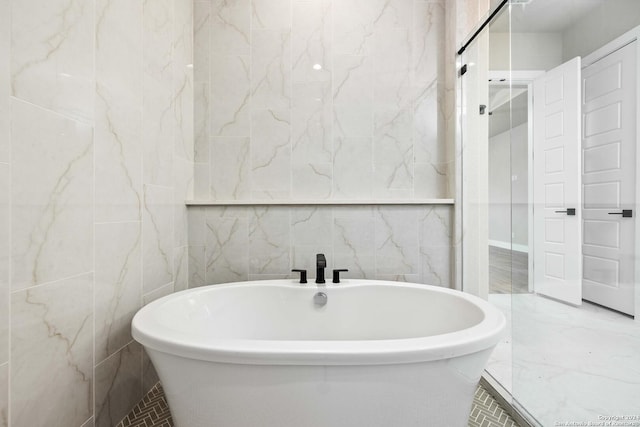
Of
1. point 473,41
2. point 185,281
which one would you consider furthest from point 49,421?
point 473,41

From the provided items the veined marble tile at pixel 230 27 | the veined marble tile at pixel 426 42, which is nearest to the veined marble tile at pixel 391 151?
the veined marble tile at pixel 426 42

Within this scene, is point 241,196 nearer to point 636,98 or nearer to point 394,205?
point 394,205

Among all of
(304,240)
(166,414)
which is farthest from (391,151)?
(166,414)

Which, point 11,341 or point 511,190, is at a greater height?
point 511,190

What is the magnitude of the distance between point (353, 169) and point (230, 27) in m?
1.14

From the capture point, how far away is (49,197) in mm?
858

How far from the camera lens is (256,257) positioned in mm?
1731

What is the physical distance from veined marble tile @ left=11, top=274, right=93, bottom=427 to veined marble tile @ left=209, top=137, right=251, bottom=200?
2.95 feet

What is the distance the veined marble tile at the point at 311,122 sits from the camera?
177cm

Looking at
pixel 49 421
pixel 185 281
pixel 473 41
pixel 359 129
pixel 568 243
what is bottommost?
pixel 49 421

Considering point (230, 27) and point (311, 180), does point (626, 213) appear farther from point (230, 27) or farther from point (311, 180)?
point (230, 27)

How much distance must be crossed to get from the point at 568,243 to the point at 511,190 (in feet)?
1.33

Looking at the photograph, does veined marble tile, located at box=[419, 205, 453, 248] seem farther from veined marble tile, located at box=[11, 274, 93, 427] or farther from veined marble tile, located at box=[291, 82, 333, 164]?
veined marble tile, located at box=[11, 274, 93, 427]

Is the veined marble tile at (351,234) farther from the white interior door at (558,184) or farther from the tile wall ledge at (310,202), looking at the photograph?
the white interior door at (558,184)
